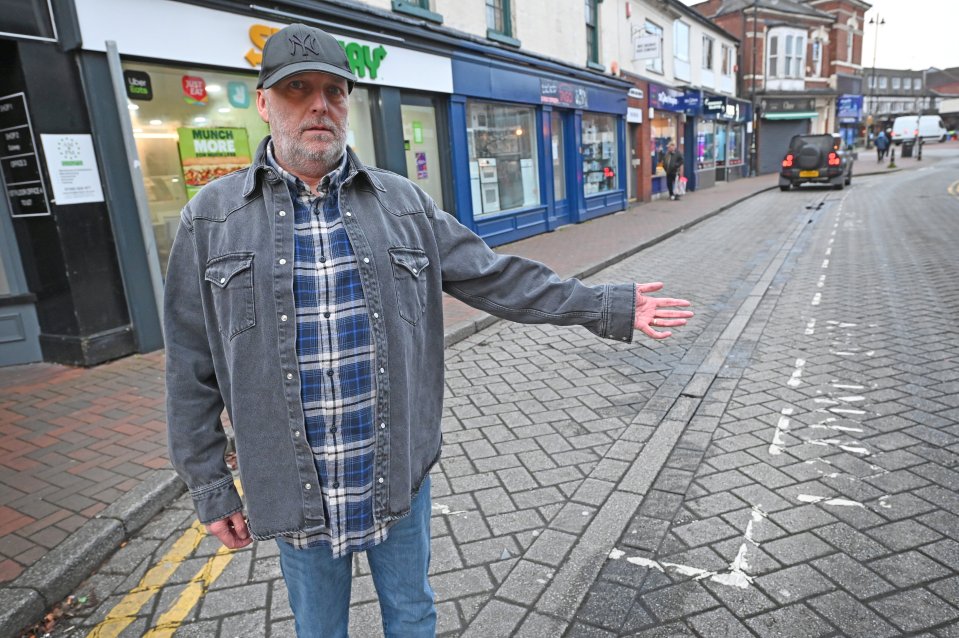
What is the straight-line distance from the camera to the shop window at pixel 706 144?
85.4 feet

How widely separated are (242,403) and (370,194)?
668 millimetres

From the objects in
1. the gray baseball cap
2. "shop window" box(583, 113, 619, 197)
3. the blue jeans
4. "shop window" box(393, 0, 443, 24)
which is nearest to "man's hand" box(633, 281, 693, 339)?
the blue jeans

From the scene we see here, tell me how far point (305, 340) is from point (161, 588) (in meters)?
2.03

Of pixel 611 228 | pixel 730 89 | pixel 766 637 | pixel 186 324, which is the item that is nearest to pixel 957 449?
pixel 766 637

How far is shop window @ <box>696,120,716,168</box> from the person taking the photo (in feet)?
85.4

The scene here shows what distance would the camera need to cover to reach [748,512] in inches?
125

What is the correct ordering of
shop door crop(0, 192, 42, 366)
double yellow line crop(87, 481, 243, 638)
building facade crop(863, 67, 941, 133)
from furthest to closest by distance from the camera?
1. building facade crop(863, 67, 941, 133)
2. shop door crop(0, 192, 42, 366)
3. double yellow line crop(87, 481, 243, 638)

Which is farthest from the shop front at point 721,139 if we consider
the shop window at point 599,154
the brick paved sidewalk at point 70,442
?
the brick paved sidewalk at point 70,442

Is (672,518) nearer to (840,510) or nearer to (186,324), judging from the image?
(840,510)

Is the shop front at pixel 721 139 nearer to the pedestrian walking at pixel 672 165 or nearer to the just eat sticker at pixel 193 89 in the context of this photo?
the pedestrian walking at pixel 672 165

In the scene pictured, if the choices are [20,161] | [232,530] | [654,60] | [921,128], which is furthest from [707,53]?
[921,128]

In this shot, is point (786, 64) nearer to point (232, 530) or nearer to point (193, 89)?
point (193, 89)

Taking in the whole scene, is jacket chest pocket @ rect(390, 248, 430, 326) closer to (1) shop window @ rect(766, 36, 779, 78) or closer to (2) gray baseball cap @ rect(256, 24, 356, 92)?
(2) gray baseball cap @ rect(256, 24, 356, 92)

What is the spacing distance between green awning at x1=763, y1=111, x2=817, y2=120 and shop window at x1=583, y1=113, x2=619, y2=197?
2215 centimetres
